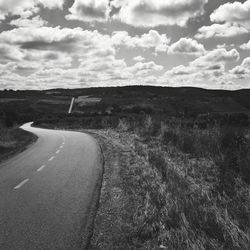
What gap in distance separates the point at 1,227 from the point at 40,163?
7671 mm

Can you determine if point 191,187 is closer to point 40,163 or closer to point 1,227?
point 1,227

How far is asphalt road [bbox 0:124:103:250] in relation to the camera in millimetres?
4977

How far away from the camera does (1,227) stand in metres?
5.51

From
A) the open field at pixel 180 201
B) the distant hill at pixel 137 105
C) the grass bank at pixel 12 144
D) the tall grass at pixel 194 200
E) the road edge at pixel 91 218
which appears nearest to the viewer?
the tall grass at pixel 194 200

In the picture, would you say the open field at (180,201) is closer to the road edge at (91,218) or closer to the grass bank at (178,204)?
the grass bank at (178,204)

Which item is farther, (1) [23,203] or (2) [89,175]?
(2) [89,175]

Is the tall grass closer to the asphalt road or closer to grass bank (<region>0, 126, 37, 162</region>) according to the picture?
the asphalt road

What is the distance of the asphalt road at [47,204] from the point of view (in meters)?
4.98

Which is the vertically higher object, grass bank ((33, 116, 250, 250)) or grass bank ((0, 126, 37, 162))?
grass bank ((33, 116, 250, 250))

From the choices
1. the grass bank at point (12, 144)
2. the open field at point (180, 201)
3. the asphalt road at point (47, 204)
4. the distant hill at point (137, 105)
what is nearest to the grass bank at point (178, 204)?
the open field at point (180, 201)

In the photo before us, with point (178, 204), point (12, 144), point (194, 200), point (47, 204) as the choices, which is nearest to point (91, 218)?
point (47, 204)

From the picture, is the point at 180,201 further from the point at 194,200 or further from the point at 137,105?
the point at 137,105

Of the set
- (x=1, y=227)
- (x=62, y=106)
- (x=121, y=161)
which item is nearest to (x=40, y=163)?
(x=121, y=161)

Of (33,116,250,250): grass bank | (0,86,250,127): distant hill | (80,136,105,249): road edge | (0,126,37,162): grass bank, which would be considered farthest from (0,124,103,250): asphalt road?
(0,86,250,127): distant hill
